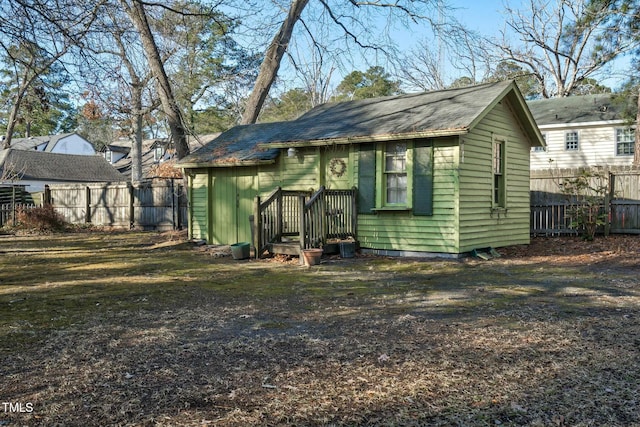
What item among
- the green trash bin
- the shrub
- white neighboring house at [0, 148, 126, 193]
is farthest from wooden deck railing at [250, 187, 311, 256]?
white neighboring house at [0, 148, 126, 193]

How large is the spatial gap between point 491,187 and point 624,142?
17.2 m

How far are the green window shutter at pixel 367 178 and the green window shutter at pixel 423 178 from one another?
1048 millimetres

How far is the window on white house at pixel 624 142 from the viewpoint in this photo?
84.0ft

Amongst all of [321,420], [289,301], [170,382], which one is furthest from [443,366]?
[289,301]

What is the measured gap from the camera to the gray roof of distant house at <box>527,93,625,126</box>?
26.3m

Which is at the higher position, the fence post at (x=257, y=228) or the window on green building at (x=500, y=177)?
the window on green building at (x=500, y=177)

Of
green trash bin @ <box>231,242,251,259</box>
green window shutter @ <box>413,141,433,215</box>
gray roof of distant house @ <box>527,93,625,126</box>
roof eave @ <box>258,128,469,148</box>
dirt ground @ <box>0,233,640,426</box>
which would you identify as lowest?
dirt ground @ <box>0,233,640,426</box>

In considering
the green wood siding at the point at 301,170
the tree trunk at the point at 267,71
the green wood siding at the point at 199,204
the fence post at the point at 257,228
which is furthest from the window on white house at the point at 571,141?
the fence post at the point at 257,228

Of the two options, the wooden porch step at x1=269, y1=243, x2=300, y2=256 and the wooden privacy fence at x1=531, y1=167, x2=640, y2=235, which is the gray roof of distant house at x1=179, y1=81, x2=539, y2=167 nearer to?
the wooden porch step at x1=269, y1=243, x2=300, y2=256

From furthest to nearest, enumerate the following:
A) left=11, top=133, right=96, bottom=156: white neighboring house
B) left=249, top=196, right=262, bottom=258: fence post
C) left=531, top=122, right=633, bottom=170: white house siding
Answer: left=11, top=133, right=96, bottom=156: white neighboring house → left=531, top=122, right=633, bottom=170: white house siding → left=249, top=196, right=262, bottom=258: fence post

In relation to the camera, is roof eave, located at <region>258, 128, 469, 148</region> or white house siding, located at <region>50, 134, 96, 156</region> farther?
white house siding, located at <region>50, 134, 96, 156</region>

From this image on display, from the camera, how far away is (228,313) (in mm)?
6516

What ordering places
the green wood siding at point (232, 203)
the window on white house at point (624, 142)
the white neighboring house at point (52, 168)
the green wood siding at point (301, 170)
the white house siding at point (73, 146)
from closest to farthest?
the green wood siding at point (301, 170)
the green wood siding at point (232, 203)
the window on white house at point (624, 142)
the white neighboring house at point (52, 168)
the white house siding at point (73, 146)

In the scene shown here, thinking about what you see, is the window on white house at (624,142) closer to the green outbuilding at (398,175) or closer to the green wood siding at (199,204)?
the green outbuilding at (398,175)
